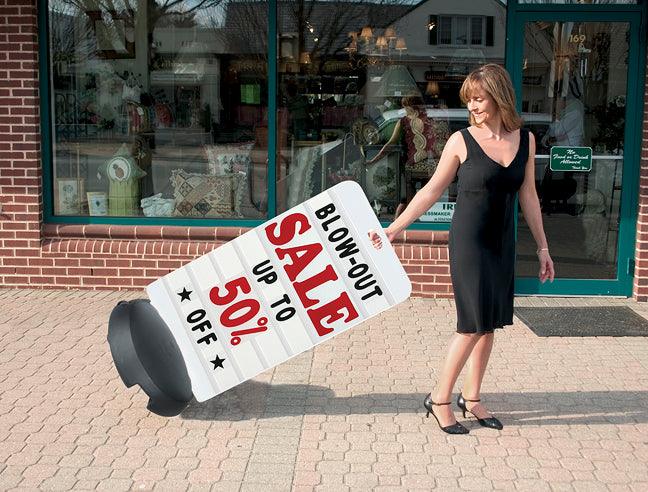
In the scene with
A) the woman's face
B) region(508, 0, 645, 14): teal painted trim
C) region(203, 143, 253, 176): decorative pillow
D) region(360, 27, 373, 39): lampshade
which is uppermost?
region(508, 0, 645, 14): teal painted trim

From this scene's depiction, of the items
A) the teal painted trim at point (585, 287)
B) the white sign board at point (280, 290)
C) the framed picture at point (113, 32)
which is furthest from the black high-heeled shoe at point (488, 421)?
the framed picture at point (113, 32)

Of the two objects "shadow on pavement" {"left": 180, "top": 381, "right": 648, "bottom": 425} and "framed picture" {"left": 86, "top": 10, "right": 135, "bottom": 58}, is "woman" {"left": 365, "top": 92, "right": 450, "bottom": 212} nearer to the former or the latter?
"framed picture" {"left": 86, "top": 10, "right": 135, "bottom": 58}

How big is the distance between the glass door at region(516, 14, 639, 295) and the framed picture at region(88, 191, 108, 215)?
A: 383 cm

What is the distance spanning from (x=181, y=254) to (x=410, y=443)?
3.60 meters

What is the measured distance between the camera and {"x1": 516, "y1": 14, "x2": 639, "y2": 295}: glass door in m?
7.00

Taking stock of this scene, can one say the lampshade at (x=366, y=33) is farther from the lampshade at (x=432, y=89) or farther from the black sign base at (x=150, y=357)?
the black sign base at (x=150, y=357)

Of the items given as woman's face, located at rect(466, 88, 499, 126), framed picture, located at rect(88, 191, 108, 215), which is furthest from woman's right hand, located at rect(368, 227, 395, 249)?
framed picture, located at rect(88, 191, 108, 215)

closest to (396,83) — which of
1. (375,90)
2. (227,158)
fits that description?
(375,90)

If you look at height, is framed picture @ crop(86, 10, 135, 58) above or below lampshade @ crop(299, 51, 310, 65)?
above

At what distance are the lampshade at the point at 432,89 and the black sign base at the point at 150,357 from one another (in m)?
3.76

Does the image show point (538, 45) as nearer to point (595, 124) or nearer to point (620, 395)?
point (595, 124)

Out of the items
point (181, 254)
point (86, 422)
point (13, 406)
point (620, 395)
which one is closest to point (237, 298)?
point (86, 422)

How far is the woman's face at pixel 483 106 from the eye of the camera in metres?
4.15

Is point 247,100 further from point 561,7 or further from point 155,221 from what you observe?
point 561,7
